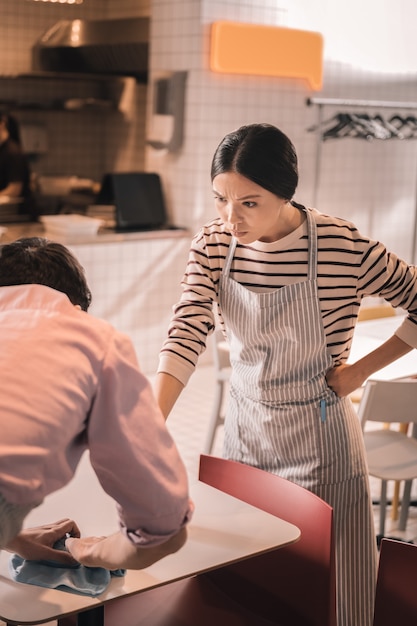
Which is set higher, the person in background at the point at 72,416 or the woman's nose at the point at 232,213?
the woman's nose at the point at 232,213

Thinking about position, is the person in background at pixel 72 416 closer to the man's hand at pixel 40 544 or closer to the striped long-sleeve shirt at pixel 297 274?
the man's hand at pixel 40 544

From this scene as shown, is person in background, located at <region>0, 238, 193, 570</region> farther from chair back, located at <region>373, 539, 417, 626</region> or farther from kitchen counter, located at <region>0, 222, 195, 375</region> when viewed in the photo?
kitchen counter, located at <region>0, 222, 195, 375</region>

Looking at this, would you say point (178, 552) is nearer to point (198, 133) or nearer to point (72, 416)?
point (72, 416)

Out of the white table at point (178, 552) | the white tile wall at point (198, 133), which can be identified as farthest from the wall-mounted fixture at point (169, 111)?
the white table at point (178, 552)

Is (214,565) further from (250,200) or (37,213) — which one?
(37,213)

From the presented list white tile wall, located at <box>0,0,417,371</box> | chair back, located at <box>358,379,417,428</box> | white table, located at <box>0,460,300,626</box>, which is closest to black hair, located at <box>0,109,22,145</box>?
white tile wall, located at <box>0,0,417,371</box>

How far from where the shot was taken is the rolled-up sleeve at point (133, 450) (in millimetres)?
1100

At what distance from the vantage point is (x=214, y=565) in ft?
5.30

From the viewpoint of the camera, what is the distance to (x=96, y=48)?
5961 millimetres

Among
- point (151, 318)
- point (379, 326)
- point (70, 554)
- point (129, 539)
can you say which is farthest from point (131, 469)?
point (151, 318)

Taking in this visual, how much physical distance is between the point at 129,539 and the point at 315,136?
508 cm

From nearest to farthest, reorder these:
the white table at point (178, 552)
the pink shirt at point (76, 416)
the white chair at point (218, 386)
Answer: the pink shirt at point (76, 416), the white table at point (178, 552), the white chair at point (218, 386)

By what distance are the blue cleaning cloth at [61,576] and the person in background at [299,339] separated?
0.45 m

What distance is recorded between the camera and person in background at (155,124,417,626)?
1977 millimetres
